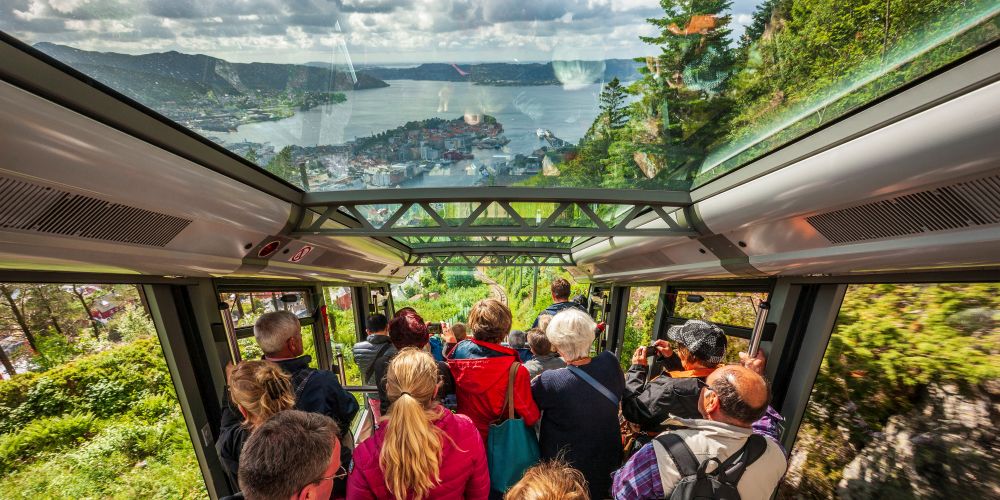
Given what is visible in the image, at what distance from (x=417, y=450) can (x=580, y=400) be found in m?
0.98

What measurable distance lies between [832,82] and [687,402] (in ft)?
5.11

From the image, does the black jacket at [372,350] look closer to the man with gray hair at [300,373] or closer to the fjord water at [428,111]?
the man with gray hair at [300,373]

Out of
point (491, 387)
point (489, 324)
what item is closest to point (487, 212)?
point (489, 324)

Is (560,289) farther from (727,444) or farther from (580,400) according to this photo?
(727,444)

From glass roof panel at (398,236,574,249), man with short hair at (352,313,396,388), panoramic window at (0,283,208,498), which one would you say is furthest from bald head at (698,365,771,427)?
glass roof panel at (398,236,574,249)

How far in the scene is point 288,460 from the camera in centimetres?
114

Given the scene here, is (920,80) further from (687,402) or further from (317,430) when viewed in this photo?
(317,430)

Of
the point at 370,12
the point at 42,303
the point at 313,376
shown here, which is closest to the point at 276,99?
the point at 370,12

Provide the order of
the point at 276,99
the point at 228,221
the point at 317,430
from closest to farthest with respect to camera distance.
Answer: the point at 317,430, the point at 276,99, the point at 228,221

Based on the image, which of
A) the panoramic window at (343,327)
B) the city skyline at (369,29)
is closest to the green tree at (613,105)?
the city skyline at (369,29)

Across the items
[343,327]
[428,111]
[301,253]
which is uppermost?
Result: [428,111]

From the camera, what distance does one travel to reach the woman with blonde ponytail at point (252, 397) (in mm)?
1768

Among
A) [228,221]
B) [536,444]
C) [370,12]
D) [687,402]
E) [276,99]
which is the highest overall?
[370,12]

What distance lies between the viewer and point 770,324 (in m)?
3.12
